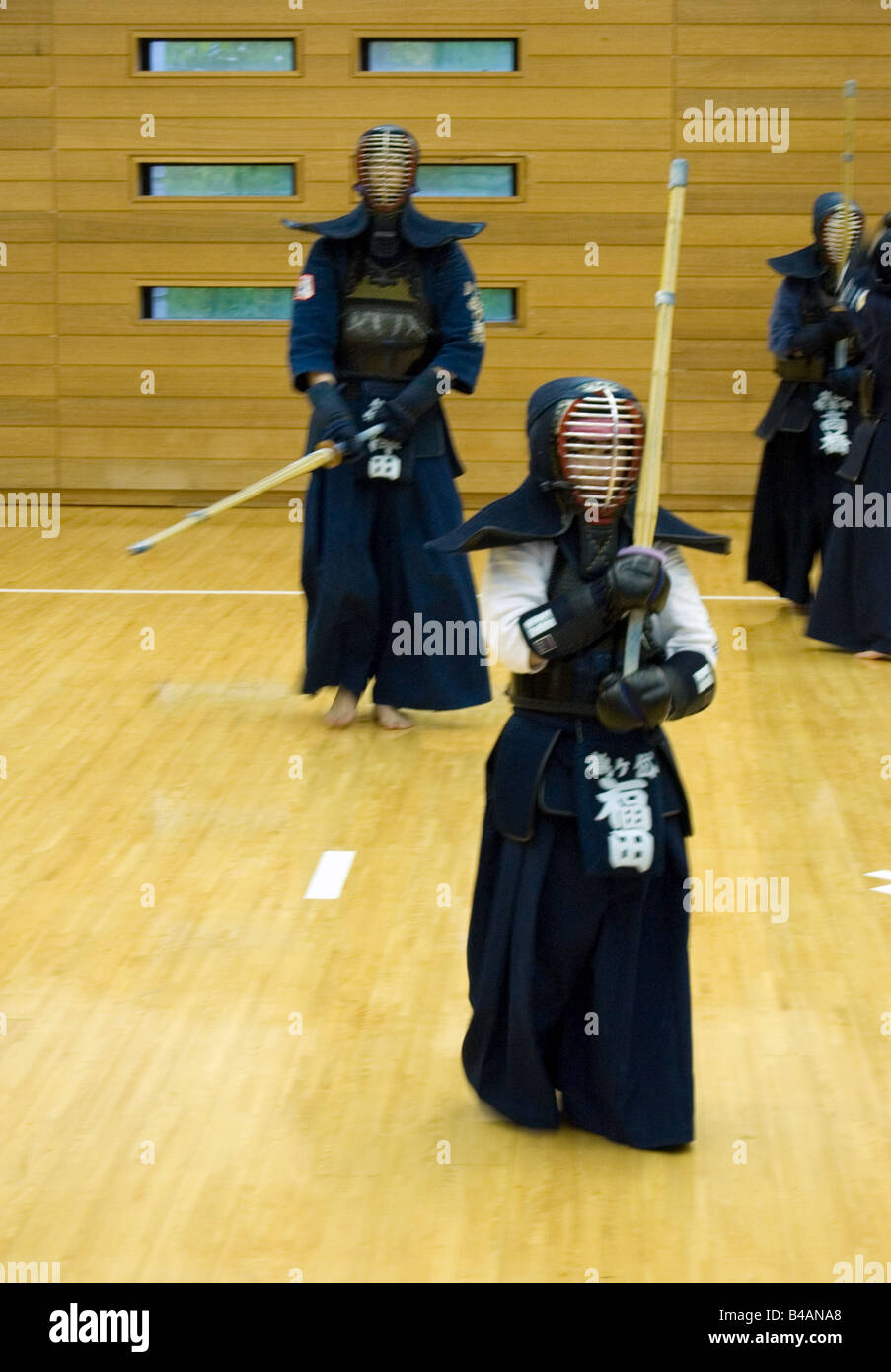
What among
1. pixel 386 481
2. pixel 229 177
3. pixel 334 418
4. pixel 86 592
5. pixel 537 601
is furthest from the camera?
pixel 229 177

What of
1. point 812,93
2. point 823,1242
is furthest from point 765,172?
point 823,1242

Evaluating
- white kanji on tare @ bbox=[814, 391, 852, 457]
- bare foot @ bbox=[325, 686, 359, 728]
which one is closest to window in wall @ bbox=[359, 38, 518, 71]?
white kanji on tare @ bbox=[814, 391, 852, 457]

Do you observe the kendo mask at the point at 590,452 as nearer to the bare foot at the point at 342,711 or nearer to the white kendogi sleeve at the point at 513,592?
the white kendogi sleeve at the point at 513,592

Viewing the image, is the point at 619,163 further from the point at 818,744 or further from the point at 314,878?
the point at 314,878

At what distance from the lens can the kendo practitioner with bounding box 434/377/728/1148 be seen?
9.46 ft

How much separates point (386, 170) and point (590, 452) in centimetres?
290

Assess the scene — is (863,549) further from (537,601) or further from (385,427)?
(537,601)

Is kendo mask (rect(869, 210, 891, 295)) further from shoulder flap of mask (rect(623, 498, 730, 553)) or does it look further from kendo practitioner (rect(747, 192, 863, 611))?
shoulder flap of mask (rect(623, 498, 730, 553))

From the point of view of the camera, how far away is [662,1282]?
2576 millimetres

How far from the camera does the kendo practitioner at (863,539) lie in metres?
6.62

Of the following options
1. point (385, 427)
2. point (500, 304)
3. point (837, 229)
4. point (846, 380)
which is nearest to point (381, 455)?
point (385, 427)

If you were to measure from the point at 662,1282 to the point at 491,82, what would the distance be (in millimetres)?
8404

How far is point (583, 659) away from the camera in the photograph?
295 centimetres

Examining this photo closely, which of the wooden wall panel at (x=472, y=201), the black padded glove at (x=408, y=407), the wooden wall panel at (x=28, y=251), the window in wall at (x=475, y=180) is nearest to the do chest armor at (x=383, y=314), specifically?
the black padded glove at (x=408, y=407)
